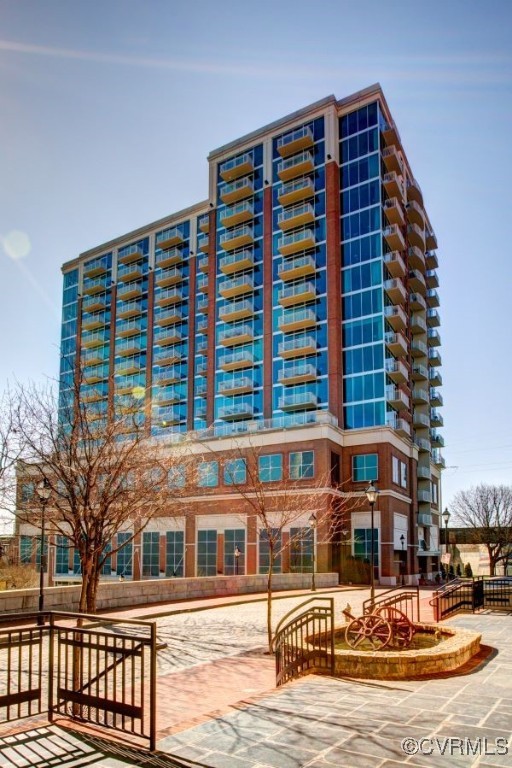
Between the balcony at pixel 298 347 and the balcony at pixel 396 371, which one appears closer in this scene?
the balcony at pixel 396 371

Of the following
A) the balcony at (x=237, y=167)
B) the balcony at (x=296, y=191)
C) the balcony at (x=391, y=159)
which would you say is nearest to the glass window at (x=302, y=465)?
the balcony at (x=296, y=191)

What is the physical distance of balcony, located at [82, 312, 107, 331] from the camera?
74.4 m

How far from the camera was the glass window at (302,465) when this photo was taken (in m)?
46.5

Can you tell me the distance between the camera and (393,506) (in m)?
47.8

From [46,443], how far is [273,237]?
4244cm

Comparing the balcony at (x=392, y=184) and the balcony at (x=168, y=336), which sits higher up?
the balcony at (x=392, y=184)

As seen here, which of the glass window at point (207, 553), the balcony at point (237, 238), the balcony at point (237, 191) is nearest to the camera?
the glass window at point (207, 553)

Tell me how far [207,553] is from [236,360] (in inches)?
645

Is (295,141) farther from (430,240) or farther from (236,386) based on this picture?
(236,386)

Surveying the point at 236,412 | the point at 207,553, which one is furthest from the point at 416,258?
the point at 207,553

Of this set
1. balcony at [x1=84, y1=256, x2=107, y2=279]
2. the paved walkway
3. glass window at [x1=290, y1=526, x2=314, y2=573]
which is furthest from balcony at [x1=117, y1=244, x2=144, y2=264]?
the paved walkway

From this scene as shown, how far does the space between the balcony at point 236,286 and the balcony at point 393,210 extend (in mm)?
12994

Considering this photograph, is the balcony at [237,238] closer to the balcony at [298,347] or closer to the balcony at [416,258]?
the balcony at [298,347]

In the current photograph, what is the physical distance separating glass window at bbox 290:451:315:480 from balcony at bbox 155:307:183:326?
2569 centimetres
